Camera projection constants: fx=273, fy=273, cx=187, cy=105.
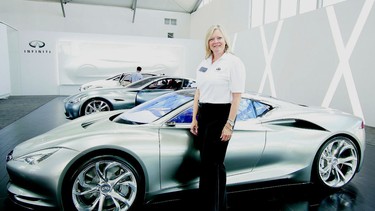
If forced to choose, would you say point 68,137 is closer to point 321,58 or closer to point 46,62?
point 321,58

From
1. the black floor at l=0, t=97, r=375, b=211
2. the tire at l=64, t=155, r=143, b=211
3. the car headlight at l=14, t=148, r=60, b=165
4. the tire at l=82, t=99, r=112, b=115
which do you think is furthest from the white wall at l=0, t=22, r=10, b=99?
the tire at l=64, t=155, r=143, b=211

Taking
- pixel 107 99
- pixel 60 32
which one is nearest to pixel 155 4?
pixel 60 32

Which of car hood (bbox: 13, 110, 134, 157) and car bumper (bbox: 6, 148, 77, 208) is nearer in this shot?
car bumper (bbox: 6, 148, 77, 208)

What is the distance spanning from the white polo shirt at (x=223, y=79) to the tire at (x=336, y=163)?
1.39 meters

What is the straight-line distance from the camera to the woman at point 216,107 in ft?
6.59

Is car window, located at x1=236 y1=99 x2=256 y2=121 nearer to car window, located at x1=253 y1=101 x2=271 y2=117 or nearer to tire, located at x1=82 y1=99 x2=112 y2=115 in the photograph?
car window, located at x1=253 y1=101 x2=271 y2=117

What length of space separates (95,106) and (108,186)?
4103 mm

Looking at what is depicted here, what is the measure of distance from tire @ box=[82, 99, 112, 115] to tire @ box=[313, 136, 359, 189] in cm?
453

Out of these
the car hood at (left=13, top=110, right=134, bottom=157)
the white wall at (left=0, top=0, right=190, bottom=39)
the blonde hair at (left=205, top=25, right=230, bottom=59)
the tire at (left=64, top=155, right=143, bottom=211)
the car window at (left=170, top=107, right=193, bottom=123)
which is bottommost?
the tire at (left=64, top=155, right=143, bottom=211)

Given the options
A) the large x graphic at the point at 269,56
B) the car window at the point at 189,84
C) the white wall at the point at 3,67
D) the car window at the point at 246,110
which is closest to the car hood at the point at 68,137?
the car window at the point at 246,110

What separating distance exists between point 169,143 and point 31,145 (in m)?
1.15

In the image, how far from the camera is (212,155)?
2113mm

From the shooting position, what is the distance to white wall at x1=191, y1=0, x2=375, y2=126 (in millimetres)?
6375

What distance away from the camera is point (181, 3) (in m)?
18.1
